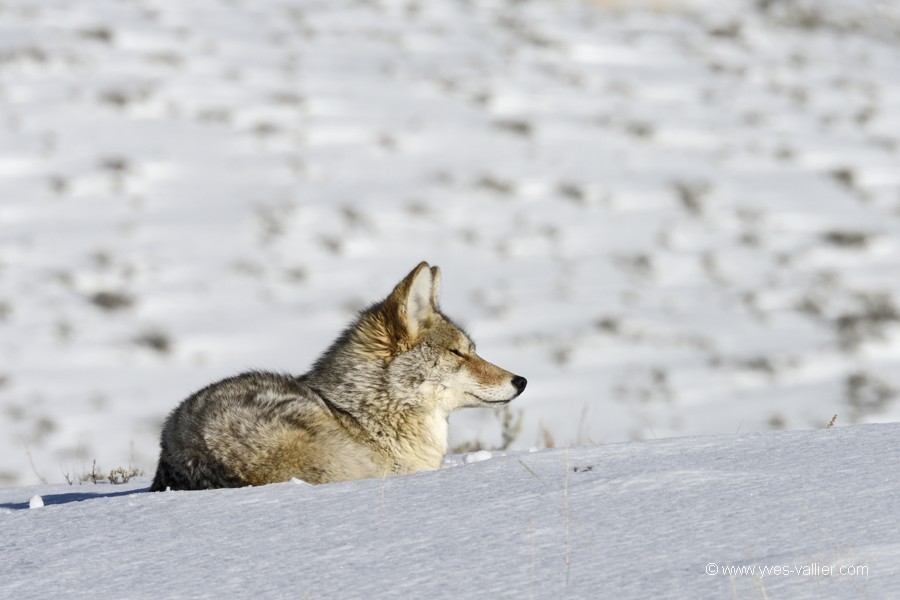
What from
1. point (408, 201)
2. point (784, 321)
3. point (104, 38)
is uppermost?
point (104, 38)

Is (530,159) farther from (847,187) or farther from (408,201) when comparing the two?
(847,187)

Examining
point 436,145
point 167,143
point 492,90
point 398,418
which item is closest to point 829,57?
point 492,90

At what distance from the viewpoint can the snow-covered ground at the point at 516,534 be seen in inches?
124

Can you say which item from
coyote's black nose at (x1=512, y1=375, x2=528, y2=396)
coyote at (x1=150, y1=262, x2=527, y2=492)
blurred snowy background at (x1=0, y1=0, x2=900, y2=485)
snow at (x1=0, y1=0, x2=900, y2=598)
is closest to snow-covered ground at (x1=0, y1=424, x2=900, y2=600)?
snow at (x1=0, y1=0, x2=900, y2=598)

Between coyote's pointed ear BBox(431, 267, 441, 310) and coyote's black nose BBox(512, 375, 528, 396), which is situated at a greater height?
coyote's pointed ear BBox(431, 267, 441, 310)

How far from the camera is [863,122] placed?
2055 cm

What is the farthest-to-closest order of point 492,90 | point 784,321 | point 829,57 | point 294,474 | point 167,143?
point 829,57 < point 492,90 < point 167,143 < point 784,321 < point 294,474

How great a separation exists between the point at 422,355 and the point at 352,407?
1.51ft

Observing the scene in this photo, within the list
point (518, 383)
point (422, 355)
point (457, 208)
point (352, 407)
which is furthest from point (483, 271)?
point (352, 407)

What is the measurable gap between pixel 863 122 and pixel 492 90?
22.0 feet

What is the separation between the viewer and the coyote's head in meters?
5.77

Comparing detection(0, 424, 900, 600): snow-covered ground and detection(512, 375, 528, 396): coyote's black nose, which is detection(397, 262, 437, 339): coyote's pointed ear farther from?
detection(0, 424, 900, 600): snow-covered ground

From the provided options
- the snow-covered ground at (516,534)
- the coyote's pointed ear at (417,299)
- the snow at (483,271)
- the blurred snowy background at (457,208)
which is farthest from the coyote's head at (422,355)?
the blurred snowy background at (457,208)

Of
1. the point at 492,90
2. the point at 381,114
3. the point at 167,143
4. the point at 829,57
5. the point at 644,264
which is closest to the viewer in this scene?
the point at 644,264
